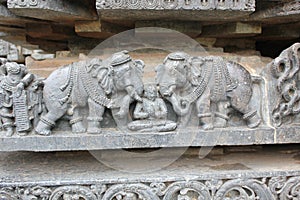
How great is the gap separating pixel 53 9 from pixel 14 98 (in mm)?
553

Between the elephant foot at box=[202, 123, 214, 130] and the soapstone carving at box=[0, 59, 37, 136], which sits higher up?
the soapstone carving at box=[0, 59, 37, 136]

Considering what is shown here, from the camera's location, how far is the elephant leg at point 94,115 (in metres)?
1.49

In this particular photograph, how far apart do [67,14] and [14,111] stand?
2.16 ft

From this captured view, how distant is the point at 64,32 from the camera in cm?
219

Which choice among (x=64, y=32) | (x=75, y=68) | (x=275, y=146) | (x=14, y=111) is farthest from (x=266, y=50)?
(x=14, y=111)

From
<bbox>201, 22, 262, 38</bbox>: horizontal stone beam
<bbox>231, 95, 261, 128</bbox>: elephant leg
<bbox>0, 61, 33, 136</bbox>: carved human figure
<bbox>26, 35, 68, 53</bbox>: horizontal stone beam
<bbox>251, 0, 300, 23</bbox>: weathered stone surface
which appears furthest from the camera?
<bbox>26, 35, 68, 53</bbox>: horizontal stone beam

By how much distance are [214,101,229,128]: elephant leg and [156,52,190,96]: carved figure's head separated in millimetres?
243

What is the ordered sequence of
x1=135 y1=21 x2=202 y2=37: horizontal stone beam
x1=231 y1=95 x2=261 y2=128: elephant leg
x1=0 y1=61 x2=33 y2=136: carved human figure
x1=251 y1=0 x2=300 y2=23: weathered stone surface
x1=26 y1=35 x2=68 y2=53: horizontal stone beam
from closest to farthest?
1. x1=0 y1=61 x2=33 y2=136: carved human figure
2. x1=231 y1=95 x2=261 y2=128: elephant leg
3. x1=251 y1=0 x2=300 y2=23: weathered stone surface
4. x1=135 y1=21 x2=202 y2=37: horizontal stone beam
5. x1=26 y1=35 x2=68 y2=53: horizontal stone beam

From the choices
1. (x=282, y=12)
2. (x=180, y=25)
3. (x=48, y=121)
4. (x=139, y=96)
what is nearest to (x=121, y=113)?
(x=139, y=96)

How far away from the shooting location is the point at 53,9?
163 cm

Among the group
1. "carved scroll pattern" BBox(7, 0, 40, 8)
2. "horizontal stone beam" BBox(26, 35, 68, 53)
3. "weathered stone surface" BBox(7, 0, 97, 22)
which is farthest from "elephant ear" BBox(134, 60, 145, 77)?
Result: "horizontal stone beam" BBox(26, 35, 68, 53)

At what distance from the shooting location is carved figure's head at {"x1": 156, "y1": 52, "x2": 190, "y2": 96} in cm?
149

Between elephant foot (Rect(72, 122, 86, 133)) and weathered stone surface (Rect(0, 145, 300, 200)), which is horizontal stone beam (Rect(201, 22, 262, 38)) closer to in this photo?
weathered stone surface (Rect(0, 145, 300, 200))

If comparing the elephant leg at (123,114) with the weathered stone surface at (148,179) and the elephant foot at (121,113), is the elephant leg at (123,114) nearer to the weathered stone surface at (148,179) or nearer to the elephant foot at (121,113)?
the elephant foot at (121,113)
